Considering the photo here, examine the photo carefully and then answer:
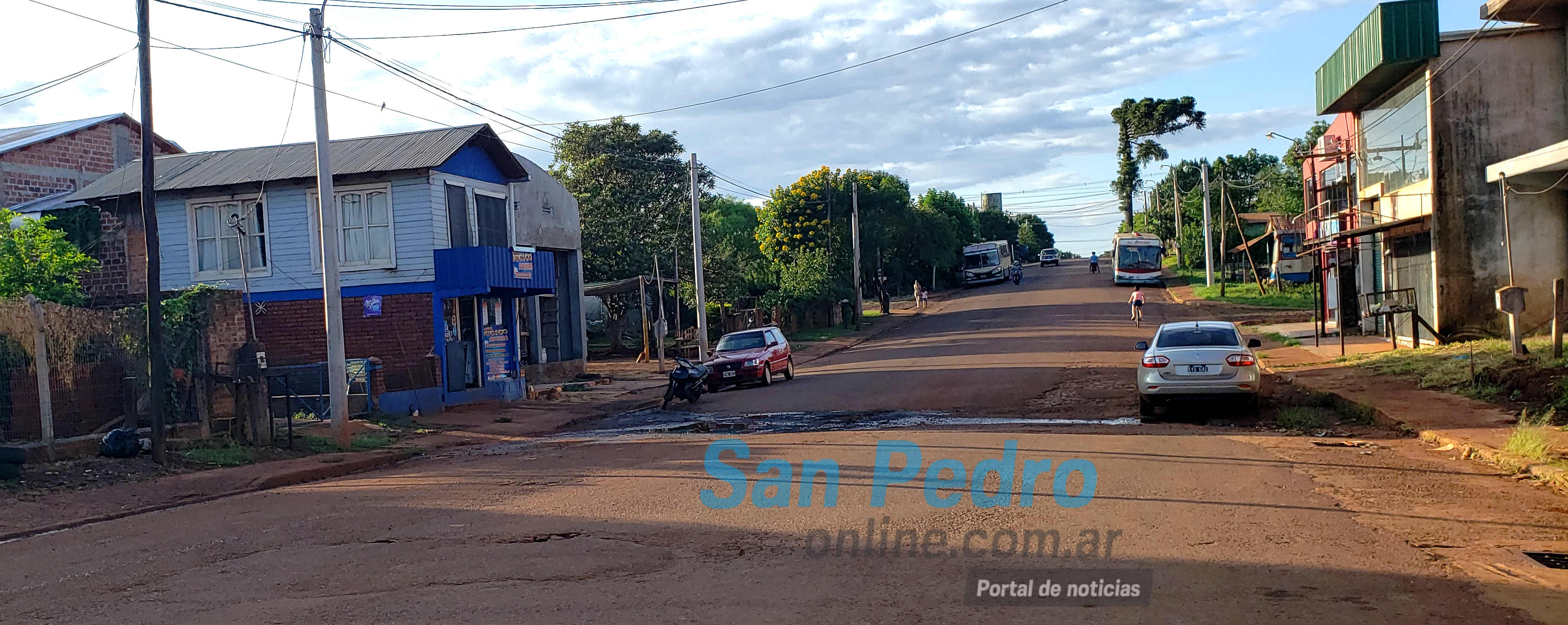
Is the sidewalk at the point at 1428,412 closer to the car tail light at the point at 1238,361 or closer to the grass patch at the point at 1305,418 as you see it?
the grass patch at the point at 1305,418

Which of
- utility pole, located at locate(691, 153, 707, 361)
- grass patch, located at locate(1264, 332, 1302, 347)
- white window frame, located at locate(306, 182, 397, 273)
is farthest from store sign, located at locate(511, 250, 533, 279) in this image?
grass patch, located at locate(1264, 332, 1302, 347)

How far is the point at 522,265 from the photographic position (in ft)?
80.8

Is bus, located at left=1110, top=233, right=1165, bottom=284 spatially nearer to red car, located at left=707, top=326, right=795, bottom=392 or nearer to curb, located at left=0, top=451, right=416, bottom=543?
red car, located at left=707, top=326, right=795, bottom=392

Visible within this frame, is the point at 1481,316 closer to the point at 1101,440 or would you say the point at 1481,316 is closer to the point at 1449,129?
the point at 1449,129

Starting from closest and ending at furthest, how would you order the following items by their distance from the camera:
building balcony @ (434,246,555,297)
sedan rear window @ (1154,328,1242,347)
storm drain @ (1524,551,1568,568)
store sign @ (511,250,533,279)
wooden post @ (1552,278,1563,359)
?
storm drain @ (1524,551,1568,568) → sedan rear window @ (1154,328,1242,347) → wooden post @ (1552,278,1563,359) → building balcony @ (434,246,555,297) → store sign @ (511,250,533,279)

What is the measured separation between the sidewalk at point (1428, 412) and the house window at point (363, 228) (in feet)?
58.6

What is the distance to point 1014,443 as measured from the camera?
13539 millimetres

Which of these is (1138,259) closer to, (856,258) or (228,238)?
(856,258)

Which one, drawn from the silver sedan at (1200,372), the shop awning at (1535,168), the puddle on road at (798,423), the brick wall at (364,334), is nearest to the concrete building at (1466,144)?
the shop awning at (1535,168)

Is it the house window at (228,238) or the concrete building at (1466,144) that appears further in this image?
the house window at (228,238)

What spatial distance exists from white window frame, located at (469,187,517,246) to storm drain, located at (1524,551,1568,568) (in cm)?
2174

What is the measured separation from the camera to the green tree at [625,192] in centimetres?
4647

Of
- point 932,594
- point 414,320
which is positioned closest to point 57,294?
point 414,320

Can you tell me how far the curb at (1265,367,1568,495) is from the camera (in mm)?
10156
